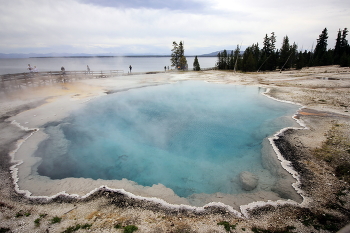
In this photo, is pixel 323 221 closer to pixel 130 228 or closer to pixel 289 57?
pixel 130 228

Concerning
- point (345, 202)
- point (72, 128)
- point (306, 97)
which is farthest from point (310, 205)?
point (306, 97)

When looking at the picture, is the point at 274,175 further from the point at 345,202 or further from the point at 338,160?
the point at 338,160

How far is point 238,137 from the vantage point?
10.3 m

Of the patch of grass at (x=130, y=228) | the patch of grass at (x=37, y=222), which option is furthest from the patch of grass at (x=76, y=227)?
the patch of grass at (x=130, y=228)

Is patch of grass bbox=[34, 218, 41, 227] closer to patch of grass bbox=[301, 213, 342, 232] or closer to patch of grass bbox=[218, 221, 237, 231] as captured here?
patch of grass bbox=[218, 221, 237, 231]

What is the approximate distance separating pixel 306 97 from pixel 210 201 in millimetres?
16348

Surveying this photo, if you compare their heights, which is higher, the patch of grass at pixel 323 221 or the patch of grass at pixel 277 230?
the patch of grass at pixel 323 221

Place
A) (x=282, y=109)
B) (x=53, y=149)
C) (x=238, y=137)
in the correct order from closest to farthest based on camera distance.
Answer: (x=53, y=149) < (x=238, y=137) < (x=282, y=109)

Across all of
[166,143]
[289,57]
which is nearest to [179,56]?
[289,57]

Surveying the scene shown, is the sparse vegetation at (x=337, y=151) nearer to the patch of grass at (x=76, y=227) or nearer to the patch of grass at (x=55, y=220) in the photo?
the patch of grass at (x=76, y=227)

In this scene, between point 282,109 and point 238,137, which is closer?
point 238,137

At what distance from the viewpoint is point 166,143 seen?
9773mm

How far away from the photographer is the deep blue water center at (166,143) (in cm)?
721

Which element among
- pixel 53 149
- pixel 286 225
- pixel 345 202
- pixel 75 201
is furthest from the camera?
pixel 53 149
